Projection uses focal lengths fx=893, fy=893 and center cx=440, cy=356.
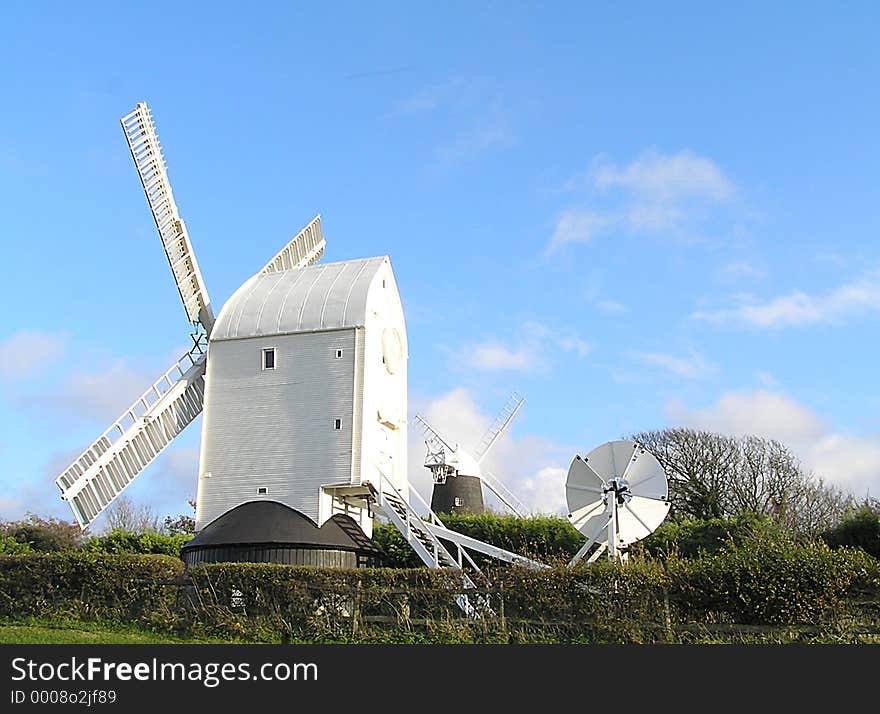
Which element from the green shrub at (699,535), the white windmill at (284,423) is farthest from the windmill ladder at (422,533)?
the green shrub at (699,535)

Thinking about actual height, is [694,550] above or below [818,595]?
above

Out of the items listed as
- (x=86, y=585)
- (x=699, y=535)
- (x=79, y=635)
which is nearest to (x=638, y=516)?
(x=699, y=535)

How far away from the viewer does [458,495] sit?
37.8 meters

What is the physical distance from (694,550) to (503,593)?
958cm

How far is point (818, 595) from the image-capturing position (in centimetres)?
1362

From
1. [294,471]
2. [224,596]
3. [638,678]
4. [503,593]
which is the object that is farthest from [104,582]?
[638,678]

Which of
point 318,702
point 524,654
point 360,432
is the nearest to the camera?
point 318,702

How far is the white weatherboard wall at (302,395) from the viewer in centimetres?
2205

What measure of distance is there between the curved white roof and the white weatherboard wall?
32 mm

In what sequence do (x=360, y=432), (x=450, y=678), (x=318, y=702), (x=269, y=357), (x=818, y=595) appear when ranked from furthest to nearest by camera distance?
(x=269, y=357) < (x=360, y=432) < (x=818, y=595) < (x=450, y=678) < (x=318, y=702)

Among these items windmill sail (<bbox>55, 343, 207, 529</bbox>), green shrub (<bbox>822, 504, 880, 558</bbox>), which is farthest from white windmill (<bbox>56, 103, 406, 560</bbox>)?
green shrub (<bbox>822, 504, 880, 558</bbox>)

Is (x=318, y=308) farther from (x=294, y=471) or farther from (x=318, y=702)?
(x=318, y=702)

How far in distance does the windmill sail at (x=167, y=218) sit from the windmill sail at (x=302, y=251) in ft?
6.45

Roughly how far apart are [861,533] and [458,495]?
18465 mm
